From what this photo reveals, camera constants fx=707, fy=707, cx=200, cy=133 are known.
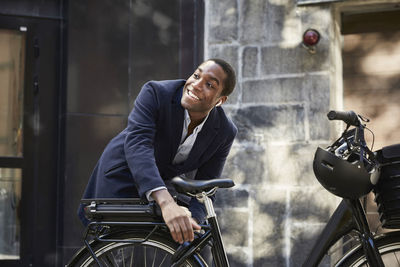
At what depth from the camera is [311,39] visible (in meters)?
5.77

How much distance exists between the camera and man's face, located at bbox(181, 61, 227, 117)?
11.2 ft

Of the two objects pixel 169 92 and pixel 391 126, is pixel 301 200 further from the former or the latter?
pixel 169 92

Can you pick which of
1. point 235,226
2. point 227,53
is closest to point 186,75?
point 227,53

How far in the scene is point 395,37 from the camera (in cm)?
596

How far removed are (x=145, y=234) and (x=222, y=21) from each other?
3.23 meters

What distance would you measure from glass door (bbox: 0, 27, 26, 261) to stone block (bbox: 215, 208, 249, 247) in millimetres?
1850

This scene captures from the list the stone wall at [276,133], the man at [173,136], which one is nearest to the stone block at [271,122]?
the stone wall at [276,133]

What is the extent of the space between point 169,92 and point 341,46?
3.05 m

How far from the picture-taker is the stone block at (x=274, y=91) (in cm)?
586

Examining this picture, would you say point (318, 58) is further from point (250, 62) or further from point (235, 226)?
point (235, 226)

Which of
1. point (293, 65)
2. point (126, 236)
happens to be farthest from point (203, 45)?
point (126, 236)

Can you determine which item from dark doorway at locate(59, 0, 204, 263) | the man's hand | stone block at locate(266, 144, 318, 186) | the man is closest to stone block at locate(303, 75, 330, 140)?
stone block at locate(266, 144, 318, 186)

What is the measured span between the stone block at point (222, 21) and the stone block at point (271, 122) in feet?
2.15

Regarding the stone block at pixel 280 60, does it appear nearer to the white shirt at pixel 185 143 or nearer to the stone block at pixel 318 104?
the stone block at pixel 318 104
